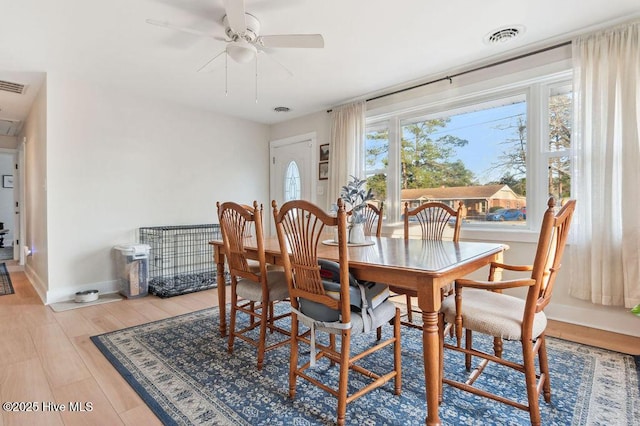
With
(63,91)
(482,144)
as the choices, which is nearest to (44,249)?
(63,91)

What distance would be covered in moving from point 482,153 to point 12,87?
16.3 ft

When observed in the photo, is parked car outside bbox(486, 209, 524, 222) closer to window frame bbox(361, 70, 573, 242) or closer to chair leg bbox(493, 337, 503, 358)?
window frame bbox(361, 70, 573, 242)

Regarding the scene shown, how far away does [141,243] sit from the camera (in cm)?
396

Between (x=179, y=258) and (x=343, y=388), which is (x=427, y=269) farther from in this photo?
(x=179, y=258)

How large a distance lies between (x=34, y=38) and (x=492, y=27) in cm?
350

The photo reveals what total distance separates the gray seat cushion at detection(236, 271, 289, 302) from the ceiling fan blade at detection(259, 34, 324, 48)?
159 cm

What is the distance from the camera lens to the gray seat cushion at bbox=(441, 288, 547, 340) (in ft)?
4.70

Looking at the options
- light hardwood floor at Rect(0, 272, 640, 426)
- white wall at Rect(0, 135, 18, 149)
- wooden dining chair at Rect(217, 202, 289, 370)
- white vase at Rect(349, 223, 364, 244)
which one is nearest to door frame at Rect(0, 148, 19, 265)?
white wall at Rect(0, 135, 18, 149)

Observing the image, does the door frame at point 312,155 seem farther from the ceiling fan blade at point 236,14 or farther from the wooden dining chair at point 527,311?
the wooden dining chair at point 527,311

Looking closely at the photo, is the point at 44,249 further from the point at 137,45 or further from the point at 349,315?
the point at 349,315

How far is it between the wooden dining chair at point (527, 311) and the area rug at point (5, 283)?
4740 mm

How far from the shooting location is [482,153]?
3258mm

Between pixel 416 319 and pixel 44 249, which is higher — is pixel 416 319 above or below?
below

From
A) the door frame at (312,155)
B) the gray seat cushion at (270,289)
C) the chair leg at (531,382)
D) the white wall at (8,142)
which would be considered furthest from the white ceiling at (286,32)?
the white wall at (8,142)
